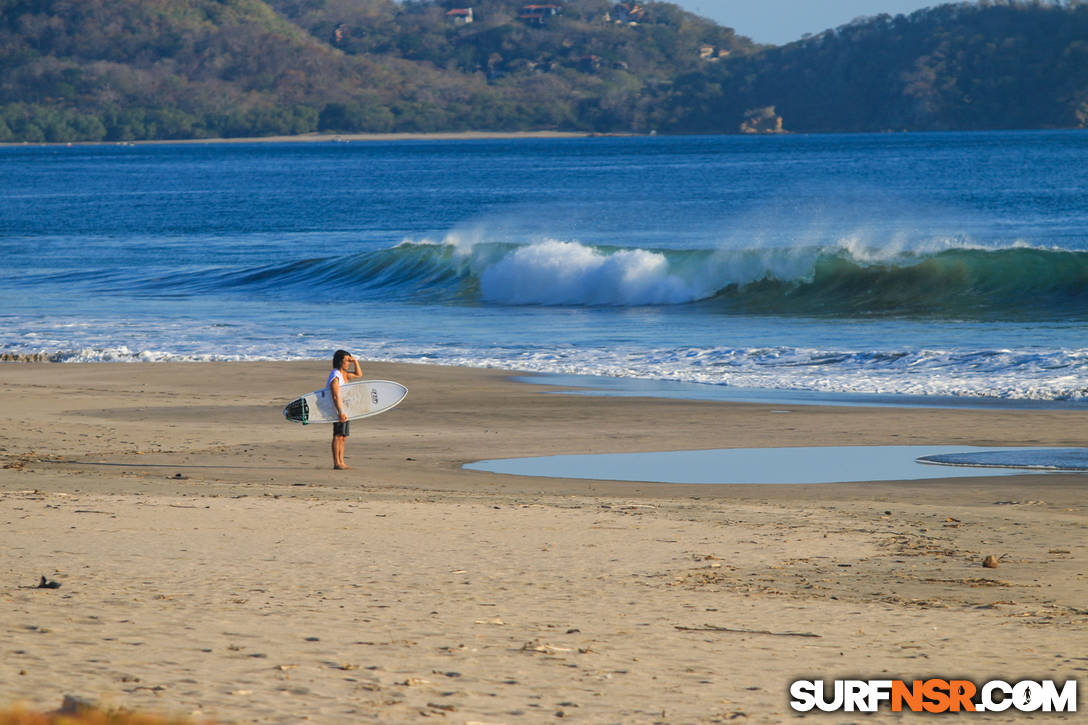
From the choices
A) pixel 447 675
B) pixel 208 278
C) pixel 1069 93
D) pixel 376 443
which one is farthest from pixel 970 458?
pixel 1069 93

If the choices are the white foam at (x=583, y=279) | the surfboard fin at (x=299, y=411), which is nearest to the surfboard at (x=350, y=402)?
the surfboard fin at (x=299, y=411)

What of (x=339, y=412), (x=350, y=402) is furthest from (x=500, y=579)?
(x=350, y=402)

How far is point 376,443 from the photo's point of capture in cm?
1293

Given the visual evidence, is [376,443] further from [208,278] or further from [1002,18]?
[1002,18]

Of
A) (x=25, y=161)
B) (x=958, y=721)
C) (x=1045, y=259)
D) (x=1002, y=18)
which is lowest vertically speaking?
(x=958, y=721)

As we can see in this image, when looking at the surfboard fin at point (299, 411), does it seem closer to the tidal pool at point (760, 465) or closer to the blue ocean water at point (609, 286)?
the tidal pool at point (760, 465)

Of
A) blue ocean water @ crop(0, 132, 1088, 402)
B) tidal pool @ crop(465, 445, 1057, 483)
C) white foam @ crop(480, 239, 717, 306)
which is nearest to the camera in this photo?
tidal pool @ crop(465, 445, 1057, 483)

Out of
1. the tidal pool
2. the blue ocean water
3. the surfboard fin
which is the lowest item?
the tidal pool

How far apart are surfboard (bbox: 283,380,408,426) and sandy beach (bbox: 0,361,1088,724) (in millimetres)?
415

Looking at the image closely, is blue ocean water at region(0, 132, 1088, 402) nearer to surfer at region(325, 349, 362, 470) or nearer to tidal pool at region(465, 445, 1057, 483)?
tidal pool at region(465, 445, 1057, 483)

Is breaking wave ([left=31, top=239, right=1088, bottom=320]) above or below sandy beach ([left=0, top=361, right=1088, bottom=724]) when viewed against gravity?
above

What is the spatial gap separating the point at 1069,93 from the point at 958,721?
679ft

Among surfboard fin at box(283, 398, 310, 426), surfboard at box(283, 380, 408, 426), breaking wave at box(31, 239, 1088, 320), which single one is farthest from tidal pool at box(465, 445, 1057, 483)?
breaking wave at box(31, 239, 1088, 320)

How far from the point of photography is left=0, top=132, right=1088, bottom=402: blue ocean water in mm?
19266
